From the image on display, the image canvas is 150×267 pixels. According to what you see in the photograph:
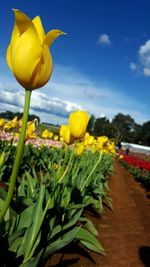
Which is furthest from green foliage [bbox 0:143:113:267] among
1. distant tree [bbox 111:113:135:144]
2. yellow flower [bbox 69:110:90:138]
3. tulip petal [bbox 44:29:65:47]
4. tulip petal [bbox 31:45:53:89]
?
distant tree [bbox 111:113:135:144]

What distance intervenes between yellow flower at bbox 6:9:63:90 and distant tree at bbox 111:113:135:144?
10790 cm

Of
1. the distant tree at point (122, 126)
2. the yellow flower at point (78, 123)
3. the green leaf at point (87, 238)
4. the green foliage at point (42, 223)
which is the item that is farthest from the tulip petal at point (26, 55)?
the distant tree at point (122, 126)

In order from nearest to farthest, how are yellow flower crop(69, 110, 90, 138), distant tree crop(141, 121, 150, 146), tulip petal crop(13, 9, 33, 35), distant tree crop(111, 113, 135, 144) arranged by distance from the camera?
tulip petal crop(13, 9, 33, 35) → yellow flower crop(69, 110, 90, 138) → distant tree crop(111, 113, 135, 144) → distant tree crop(141, 121, 150, 146)

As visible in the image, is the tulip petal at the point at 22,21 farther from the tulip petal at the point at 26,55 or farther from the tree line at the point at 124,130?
the tree line at the point at 124,130

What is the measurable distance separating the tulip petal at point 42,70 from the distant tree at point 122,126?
108 metres

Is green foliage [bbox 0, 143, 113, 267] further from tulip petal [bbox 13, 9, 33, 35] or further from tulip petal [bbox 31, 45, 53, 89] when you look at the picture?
tulip petal [bbox 13, 9, 33, 35]

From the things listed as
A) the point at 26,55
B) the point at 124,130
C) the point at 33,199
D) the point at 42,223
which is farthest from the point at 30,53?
the point at 124,130

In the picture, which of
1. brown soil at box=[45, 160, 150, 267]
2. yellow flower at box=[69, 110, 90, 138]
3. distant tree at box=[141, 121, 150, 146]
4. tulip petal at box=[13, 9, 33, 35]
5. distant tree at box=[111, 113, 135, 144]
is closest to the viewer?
tulip petal at box=[13, 9, 33, 35]

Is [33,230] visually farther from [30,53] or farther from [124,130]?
[124,130]

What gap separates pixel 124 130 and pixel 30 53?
113899 millimetres

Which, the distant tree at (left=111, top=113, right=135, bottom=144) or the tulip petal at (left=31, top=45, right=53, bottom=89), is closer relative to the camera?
the tulip petal at (left=31, top=45, right=53, bottom=89)

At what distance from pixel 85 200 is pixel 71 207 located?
117cm

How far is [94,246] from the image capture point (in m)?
3.65

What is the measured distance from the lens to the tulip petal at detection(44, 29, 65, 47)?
1357mm
